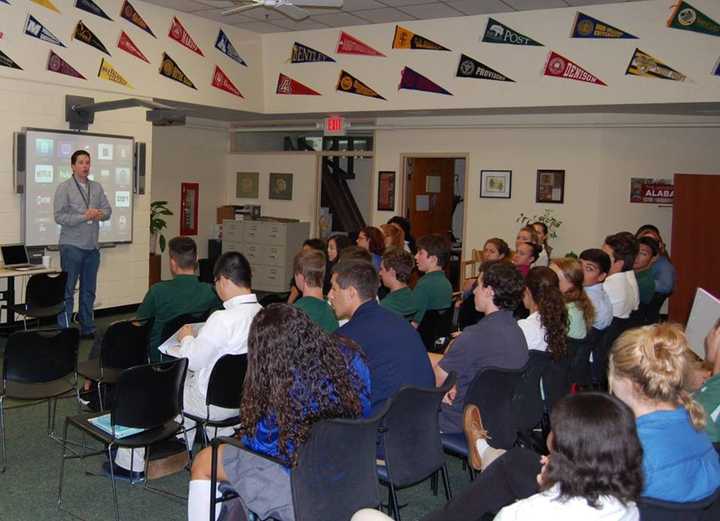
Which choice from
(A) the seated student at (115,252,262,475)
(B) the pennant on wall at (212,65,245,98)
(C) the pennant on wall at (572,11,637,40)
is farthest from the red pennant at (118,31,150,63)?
(A) the seated student at (115,252,262,475)

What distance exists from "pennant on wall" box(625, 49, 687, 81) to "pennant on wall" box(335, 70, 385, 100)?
318cm

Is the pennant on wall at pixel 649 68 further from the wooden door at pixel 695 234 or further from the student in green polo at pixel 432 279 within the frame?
the student in green polo at pixel 432 279

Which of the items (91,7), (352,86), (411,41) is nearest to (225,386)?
(91,7)

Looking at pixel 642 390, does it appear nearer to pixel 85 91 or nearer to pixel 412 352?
pixel 412 352

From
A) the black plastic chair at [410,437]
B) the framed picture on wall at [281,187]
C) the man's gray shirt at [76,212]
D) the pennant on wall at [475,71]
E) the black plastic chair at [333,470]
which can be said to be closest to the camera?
the black plastic chair at [333,470]

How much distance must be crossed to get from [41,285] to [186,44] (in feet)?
13.6

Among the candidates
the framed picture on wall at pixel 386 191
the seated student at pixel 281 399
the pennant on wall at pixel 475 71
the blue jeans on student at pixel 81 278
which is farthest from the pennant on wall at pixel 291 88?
the seated student at pixel 281 399

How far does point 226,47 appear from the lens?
9.72m

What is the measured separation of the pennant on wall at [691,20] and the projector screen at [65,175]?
20.5 ft

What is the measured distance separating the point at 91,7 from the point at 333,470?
23.5 feet

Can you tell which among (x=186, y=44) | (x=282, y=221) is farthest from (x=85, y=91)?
(x=282, y=221)

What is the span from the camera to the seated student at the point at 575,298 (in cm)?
415

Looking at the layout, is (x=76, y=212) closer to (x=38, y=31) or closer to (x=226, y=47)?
(x=38, y=31)

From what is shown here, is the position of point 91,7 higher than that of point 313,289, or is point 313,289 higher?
point 91,7
